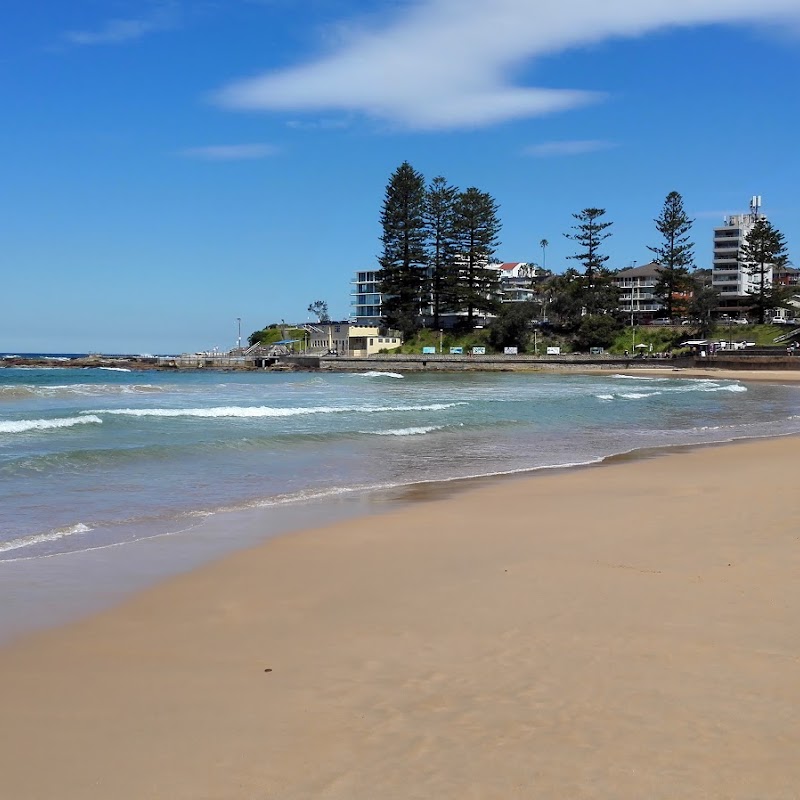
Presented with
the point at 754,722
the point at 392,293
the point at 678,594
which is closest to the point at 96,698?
the point at 754,722

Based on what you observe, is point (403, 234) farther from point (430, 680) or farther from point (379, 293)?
point (430, 680)

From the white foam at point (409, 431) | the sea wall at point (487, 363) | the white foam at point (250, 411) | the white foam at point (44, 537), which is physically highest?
the sea wall at point (487, 363)

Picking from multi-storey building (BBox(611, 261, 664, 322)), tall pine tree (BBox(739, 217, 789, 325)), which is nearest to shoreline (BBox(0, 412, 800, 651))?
tall pine tree (BBox(739, 217, 789, 325))

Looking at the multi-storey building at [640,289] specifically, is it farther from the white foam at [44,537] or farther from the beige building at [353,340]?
the white foam at [44,537]

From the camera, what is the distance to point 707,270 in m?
119

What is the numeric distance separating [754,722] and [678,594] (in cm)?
219

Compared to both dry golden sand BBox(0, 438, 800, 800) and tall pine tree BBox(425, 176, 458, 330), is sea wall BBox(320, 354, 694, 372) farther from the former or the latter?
dry golden sand BBox(0, 438, 800, 800)

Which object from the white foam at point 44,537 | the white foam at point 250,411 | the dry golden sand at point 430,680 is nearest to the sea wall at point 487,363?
the white foam at point 250,411

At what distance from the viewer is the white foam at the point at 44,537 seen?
7.95 m

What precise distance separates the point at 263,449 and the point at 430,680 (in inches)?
500

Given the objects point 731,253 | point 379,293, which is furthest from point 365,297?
point 731,253

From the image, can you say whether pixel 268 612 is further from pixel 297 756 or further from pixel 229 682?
pixel 297 756

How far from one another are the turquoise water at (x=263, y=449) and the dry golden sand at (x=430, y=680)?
2.89m

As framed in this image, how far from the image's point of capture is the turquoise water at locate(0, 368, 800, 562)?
994 cm
